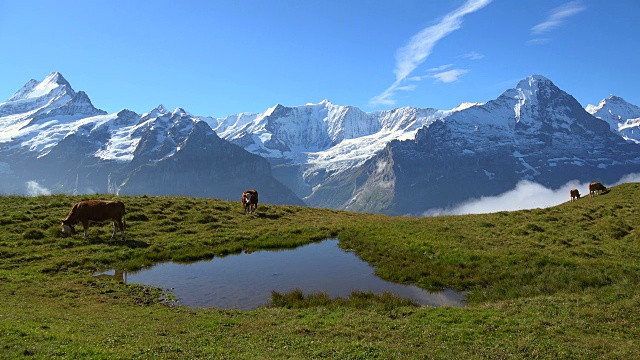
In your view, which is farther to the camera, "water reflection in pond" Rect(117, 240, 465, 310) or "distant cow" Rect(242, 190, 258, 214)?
"distant cow" Rect(242, 190, 258, 214)

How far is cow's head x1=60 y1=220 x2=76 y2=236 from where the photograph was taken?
29.7m

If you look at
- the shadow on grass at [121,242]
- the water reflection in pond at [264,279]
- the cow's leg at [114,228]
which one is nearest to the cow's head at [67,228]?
the shadow on grass at [121,242]

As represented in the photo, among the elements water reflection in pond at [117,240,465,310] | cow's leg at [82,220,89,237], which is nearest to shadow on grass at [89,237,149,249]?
cow's leg at [82,220,89,237]

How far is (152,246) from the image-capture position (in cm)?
2847

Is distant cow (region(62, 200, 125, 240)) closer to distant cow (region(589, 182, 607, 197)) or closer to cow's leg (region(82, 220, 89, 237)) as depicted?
cow's leg (region(82, 220, 89, 237))

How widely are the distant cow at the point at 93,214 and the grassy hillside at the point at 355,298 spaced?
117 centimetres

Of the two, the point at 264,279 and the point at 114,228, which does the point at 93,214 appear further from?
the point at 264,279

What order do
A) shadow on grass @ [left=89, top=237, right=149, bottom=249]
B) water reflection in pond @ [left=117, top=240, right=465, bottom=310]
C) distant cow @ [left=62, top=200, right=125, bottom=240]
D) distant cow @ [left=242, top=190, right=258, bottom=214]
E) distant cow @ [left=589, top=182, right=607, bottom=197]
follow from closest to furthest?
water reflection in pond @ [left=117, top=240, right=465, bottom=310] → shadow on grass @ [left=89, top=237, right=149, bottom=249] → distant cow @ [left=62, top=200, right=125, bottom=240] → distant cow @ [left=242, top=190, right=258, bottom=214] → distant cow @ [left=589, top=182, right=607, bottom=197]

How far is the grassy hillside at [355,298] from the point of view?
12.8 metres

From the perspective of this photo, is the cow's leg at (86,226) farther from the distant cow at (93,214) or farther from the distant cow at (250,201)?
the distant cow at (250,201)

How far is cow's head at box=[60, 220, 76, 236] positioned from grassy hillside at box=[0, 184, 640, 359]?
0.75 meters

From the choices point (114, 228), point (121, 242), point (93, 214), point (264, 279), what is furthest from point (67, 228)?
point (264, 279)

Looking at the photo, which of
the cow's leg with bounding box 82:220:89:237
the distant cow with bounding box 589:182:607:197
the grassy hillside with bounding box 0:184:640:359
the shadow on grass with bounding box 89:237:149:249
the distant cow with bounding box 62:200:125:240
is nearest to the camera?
the grassy hillside with bounding box 0:184:640:359

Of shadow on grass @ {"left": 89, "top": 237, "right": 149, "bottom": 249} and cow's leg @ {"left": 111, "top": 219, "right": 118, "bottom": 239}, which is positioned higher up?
cow's leg @ {"left": 111, "top": 219, "right": 118, "bottom": 239}
